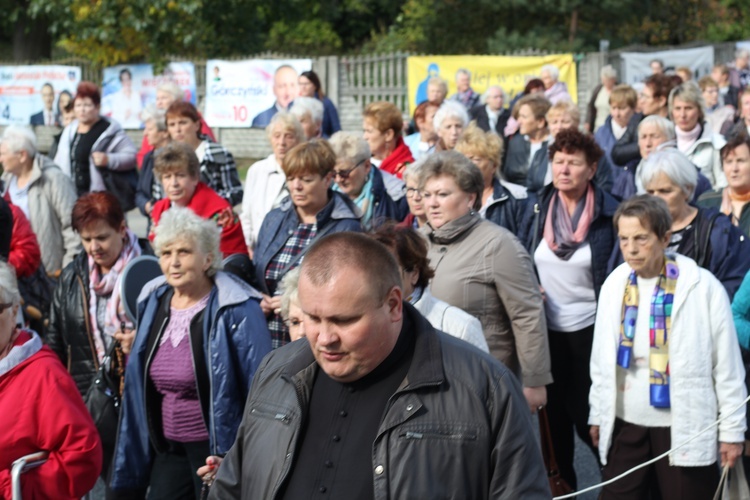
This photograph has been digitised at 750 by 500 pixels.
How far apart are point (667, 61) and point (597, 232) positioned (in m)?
18.5

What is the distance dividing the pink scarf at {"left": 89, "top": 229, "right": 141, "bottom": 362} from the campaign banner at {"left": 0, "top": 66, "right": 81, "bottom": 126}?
61.6 feet

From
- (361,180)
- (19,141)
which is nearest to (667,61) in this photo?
(19,141)

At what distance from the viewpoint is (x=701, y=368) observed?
16.6ft

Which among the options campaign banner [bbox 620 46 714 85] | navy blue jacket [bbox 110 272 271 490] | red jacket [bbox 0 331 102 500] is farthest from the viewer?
campaign banner [bbox 620 46 714 85]

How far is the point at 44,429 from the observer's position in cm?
413

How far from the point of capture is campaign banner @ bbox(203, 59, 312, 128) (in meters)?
21.5

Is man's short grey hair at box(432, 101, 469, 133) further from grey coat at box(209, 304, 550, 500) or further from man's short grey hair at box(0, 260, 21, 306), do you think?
grey coat at box(209, 304, 550, 500)

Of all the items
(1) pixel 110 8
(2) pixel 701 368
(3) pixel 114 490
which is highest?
(1) pixel 110 8

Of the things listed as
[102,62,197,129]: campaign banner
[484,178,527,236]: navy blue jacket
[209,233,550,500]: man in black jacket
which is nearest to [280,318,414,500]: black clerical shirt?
[209,233,550,500]: man in black jacket

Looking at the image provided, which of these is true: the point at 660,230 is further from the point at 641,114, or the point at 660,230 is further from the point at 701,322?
the point at 641,114

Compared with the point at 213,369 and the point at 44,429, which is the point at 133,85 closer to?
the point at 213,369

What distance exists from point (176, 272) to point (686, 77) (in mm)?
11862

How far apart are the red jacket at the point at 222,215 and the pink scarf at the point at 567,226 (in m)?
1.93

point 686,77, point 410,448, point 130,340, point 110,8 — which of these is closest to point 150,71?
point 110,8
